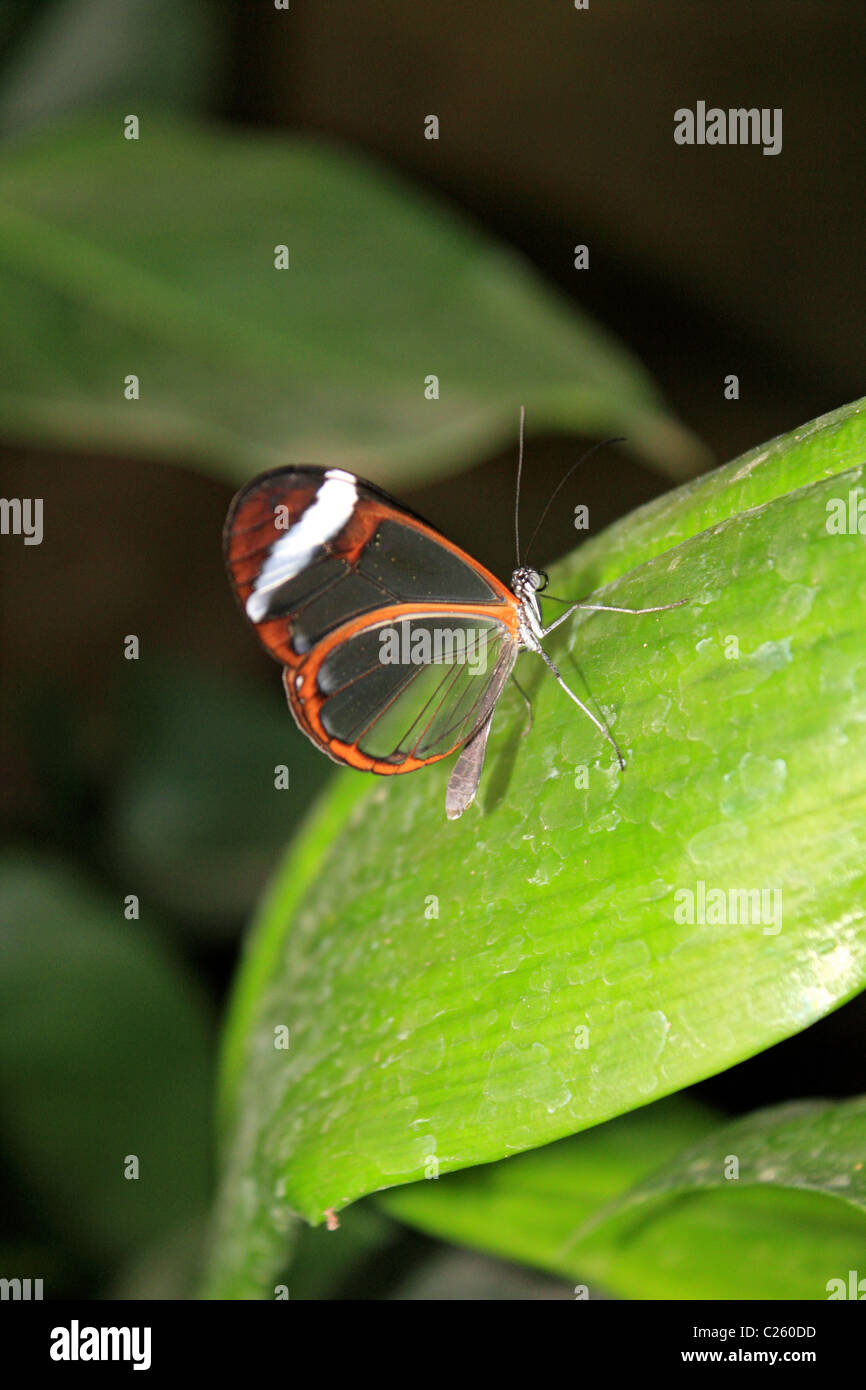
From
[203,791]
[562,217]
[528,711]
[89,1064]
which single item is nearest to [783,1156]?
[528,711]

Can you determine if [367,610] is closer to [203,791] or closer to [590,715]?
[590,715]

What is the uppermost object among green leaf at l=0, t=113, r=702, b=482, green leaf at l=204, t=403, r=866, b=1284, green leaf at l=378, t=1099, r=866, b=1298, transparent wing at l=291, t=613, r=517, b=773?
green leaf at l=0, t=113, r=702, b=482

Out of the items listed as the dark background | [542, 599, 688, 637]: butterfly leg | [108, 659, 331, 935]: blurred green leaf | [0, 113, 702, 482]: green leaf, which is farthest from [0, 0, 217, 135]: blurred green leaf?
[542, 599, 688, 637]: butterfly leg

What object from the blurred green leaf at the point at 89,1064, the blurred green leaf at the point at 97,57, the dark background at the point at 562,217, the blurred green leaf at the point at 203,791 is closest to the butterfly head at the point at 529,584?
the blurred green leaf at the point at 89,1064

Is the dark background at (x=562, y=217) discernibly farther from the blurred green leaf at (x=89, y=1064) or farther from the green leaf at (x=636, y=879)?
the green leaf at (x=636, y=879)

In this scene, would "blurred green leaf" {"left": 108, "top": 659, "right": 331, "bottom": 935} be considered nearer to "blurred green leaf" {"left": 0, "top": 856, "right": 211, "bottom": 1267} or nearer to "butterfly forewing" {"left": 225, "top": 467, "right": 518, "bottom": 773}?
"blurred green leaf" {"left": 0, "top": 856, "right": 211, "bottom": 1267}

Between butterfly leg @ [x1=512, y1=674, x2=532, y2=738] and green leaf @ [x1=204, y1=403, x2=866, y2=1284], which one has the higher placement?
butterfly leg @ [x1=512, y1=674, x2=532, y2=738]
